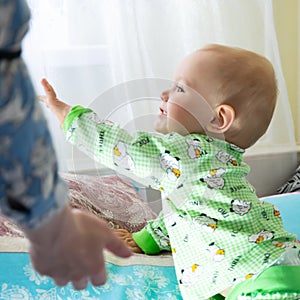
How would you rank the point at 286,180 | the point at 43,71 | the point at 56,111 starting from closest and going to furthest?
the point at 56,111 → the point at 43,71 → the point at 286,180

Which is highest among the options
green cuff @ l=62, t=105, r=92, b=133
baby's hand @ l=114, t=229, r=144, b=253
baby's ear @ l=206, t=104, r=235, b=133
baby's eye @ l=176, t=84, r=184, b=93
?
green cuff @ l=62, t=105, r=92, b=133

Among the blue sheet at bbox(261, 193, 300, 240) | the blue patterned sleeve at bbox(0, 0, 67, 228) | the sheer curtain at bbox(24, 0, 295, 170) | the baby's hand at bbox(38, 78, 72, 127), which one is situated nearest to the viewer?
the blue patterned sleeve at bbox(0, 0, 67, 228)

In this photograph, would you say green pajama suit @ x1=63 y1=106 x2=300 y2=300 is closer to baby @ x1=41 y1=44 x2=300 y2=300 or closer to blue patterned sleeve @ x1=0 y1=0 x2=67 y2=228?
baby @ x1=41 y1=44 x2=300 y2=300

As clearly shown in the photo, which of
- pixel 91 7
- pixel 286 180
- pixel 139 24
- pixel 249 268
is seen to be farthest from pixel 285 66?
pixel 249 268

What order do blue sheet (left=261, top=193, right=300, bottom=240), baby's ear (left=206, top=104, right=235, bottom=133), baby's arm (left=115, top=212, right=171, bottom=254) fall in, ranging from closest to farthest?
baby's ear (left=206, top=104, right=235, bottom=133)
baby's arm (left=115, top=212, right=171, bottom=254)
blue sheet (left=261, top=193, right=300, bottom=240)

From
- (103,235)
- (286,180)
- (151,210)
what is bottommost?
(286,180)

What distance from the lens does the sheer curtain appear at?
1982mm

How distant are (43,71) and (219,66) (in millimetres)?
794

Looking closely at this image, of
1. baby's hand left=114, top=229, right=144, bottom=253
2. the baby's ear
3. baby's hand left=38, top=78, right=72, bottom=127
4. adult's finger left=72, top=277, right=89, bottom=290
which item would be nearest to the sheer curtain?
baby's hand left=114, top=229, right=144, bottom=253

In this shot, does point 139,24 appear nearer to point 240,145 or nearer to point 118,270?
point 240,145

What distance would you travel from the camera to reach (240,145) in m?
1.40

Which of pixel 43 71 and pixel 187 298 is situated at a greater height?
pixel 43 71

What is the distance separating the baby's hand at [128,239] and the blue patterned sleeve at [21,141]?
1.09 m

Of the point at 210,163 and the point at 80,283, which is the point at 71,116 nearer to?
the point at 210,163
